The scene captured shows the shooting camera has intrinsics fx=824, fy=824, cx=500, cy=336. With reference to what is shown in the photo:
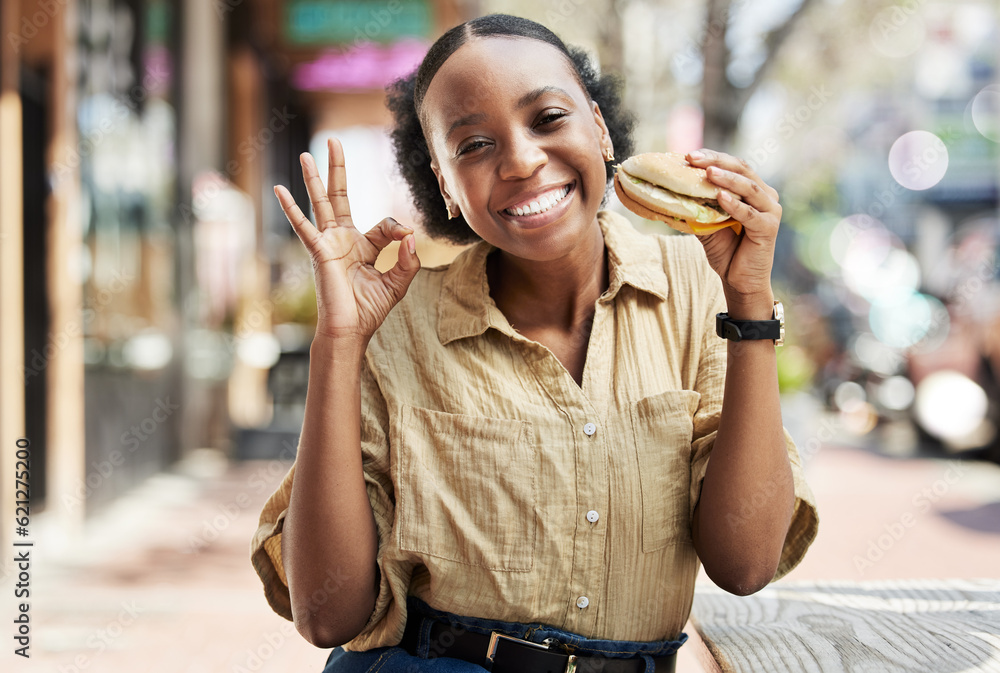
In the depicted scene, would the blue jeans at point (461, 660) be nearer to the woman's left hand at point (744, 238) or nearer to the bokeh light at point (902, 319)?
the woman's left hand at point (744, 238)

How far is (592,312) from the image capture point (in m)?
1.94

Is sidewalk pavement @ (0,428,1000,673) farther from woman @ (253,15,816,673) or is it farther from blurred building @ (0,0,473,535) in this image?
woman @ (253,15,816,673)

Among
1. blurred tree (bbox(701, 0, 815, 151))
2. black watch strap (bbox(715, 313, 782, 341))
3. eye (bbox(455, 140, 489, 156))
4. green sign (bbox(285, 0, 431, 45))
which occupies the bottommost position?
black watch strap (bbox(715, 313, 782, 341))

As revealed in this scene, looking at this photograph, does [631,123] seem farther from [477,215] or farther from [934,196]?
[934,196]

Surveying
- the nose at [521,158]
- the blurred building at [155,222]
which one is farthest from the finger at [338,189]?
the blurred building at [155,222]

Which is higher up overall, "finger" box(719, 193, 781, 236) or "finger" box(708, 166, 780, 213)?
"finger" box(708, 166, 780, 213)

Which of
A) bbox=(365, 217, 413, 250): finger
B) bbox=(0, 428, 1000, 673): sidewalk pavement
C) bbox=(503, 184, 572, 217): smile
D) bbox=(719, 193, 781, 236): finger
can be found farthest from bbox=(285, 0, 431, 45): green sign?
bbox=(719, 193, 781, 236): finger

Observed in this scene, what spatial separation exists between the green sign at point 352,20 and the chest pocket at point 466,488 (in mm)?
6160

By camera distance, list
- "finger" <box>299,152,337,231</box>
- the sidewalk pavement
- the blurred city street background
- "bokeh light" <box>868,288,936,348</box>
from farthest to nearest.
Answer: "bokeh light" <box>868,288,936,348</box> < the blurred city street background < the sidewalk pavement < "finger" <box>299,152,337,231</box>

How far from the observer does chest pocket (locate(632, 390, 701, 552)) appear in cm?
170

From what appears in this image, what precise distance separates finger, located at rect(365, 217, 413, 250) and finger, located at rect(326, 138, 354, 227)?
0.17 feet

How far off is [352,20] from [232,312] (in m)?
3.38

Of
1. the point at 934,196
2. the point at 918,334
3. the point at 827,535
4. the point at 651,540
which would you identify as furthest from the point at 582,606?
the point at 934,196

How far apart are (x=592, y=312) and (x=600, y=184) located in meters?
0.33
